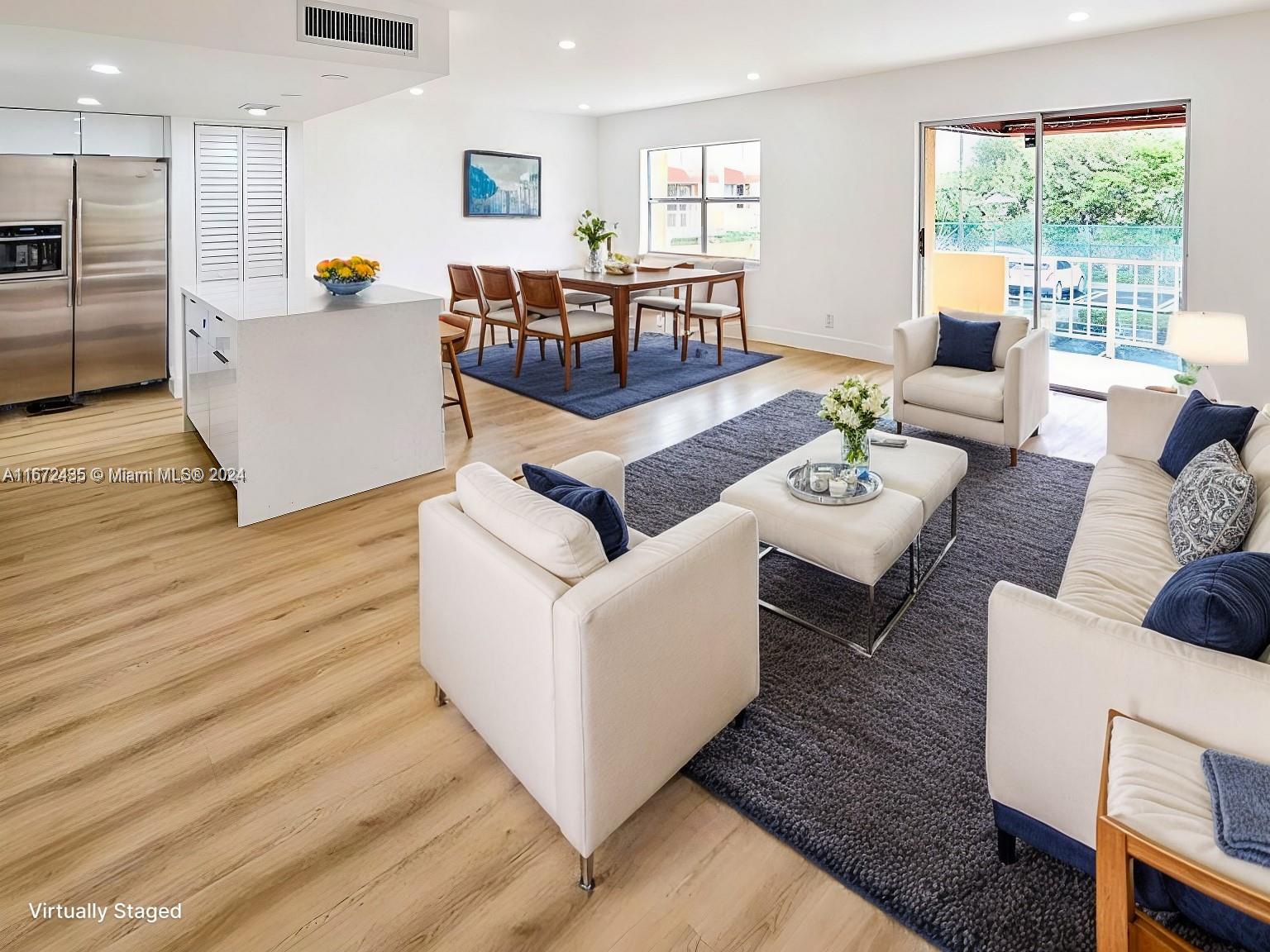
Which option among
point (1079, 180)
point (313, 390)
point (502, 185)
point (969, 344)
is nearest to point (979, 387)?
point (969, 344)

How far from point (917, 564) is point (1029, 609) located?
139 centimetres

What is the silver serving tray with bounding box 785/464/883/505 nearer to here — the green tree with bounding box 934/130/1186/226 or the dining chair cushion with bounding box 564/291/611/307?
the green tree with bounding box 934/130/1186/226

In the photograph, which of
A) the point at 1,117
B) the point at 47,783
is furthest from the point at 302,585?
the point at 1,117

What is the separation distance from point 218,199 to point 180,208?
28 centimetres

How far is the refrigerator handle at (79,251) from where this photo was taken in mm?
5160

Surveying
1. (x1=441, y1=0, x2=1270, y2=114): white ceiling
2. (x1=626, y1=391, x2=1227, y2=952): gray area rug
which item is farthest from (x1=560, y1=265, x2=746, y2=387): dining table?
(x1=626, y1=391, x2=1227, y2=952): gray area rug

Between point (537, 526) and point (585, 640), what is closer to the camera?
point (585, 640)

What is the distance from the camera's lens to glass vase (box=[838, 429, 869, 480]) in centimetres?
285

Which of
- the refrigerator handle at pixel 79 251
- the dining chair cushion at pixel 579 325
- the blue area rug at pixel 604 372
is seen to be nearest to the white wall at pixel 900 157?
the blue area rug at pixel 604 372

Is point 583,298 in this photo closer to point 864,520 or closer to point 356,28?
point 356,28

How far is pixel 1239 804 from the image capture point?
115cm

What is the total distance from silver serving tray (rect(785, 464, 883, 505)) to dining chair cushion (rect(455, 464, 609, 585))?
3.87ft

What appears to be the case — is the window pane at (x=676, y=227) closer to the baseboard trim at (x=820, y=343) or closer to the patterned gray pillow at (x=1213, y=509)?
the baseboard trim at (x=820, y=343)

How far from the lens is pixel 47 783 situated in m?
1.95
